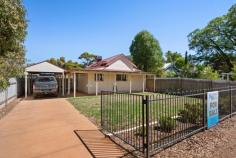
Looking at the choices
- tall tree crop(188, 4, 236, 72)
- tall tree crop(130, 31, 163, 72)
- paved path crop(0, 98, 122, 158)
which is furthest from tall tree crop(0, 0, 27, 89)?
tall tree crop(188, 4, 236, 72)

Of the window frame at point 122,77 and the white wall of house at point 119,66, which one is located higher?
the white wall of house at point 119,66

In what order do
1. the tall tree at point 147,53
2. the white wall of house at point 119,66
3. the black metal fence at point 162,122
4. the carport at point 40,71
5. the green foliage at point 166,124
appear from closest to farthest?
the black metal fence at point 162,122 < the green foliage at point 166,124 < the carport at point 40,71 < the white wall of house at point 119,66 < the tall tree at point 147,53

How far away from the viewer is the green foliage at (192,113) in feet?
24.3

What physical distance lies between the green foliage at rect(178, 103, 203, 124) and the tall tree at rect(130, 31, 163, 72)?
25193 millimetres

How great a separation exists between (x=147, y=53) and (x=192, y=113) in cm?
2575

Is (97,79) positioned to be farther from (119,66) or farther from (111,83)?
(119,66)

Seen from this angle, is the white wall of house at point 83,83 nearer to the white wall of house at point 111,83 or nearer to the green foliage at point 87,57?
the white wall of house at point 111,83

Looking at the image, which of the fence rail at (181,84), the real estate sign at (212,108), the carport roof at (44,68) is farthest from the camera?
the carport roof at (44,68)

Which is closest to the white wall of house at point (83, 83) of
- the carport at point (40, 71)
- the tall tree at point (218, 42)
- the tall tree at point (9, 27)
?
the carport at point (40, 71)

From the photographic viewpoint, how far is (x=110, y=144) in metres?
5.97

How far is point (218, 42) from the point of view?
119ft

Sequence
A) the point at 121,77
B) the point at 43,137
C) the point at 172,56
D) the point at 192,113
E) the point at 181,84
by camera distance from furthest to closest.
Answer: the point at 172,56 → the point at 121,77 → the point at 181,84 → the point at 192,113 → the point at 43,137

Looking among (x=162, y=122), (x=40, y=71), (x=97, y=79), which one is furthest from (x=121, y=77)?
(x=162, y=122)

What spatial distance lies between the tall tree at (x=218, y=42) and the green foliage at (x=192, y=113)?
31.4 meters
